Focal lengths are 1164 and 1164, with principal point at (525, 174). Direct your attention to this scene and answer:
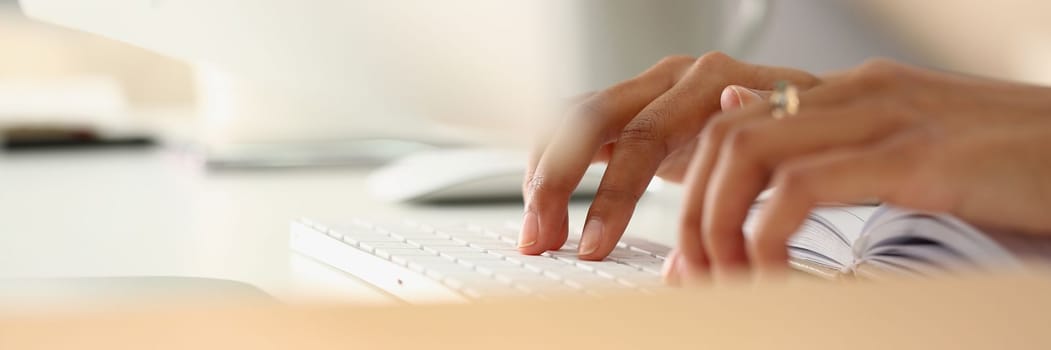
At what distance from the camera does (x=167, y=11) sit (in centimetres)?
87

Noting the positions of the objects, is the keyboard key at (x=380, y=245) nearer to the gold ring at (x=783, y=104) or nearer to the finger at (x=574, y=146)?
the finger at (x=574, y=146)

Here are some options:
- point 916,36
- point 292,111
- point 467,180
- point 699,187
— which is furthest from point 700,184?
point 292,111

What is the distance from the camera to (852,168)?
1.19 ft

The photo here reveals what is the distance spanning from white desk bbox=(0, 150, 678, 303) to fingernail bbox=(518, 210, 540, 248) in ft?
0.25

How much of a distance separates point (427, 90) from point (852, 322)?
2.39 ft

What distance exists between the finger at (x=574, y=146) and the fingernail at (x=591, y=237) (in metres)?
0.02

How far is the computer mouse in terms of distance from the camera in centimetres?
99

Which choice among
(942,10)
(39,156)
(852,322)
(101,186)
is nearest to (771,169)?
(852,322)

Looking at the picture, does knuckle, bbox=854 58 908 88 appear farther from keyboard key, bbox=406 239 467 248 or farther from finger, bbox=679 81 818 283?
keyboard key, bbox=406 239 467 248

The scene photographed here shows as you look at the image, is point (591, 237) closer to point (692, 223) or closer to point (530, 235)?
point (530, 235)

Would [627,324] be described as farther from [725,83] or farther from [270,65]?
[270,65]

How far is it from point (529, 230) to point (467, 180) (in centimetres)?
41

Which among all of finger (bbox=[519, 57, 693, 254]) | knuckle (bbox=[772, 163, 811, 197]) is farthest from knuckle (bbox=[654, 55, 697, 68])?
knuckle (bbox=[772, 163, 811, 197])

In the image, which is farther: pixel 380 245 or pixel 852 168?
pixel 380 245
